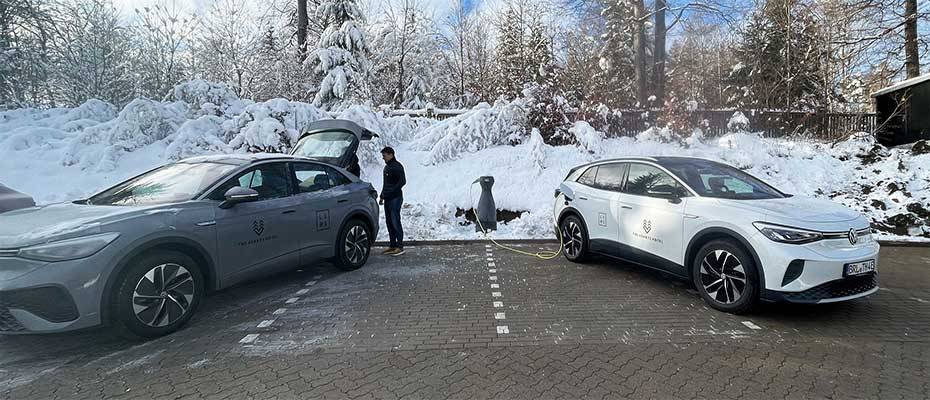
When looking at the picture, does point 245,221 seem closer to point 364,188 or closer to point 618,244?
point 364,188

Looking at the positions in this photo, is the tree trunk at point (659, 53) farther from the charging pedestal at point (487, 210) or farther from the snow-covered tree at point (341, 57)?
the charging pedestal at point (487, 210)

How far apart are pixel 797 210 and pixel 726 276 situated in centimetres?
90

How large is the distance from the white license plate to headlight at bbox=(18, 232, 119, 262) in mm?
6137

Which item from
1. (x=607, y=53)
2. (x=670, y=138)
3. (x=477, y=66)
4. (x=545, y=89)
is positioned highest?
(x=477, y=66)

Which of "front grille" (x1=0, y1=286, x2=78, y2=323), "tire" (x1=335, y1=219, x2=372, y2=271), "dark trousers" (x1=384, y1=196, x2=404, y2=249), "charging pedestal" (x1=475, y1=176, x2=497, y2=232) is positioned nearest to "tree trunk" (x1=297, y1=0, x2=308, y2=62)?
"charging pedestal" (x1=475, y1=176, x2=497, y2=232)

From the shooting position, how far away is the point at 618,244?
19.3ft

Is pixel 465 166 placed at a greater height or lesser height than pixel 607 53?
lesser

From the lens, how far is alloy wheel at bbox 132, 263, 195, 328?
12.5 ft

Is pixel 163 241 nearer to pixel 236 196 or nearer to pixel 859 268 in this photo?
pixel 236 196

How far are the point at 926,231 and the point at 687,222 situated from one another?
7.36 meters

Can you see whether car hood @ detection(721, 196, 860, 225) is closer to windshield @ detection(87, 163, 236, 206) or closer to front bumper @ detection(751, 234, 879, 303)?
front bumper @ detection(751, 234, 879, 303)

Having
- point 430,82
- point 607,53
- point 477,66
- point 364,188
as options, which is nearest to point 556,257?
point 364,188

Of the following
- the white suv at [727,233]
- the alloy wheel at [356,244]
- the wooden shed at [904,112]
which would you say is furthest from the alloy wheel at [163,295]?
the wooden shed at [904,112]

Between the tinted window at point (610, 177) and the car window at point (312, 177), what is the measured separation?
365cm
